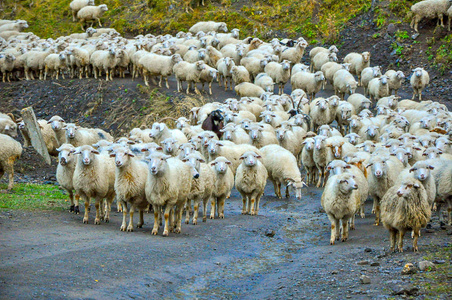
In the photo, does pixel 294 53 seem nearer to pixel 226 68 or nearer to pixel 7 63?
pixel 226 68

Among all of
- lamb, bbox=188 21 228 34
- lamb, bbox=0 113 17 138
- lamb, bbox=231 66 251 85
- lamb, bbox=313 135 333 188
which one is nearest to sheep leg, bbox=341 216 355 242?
lamb, bbox=313 135 333 188

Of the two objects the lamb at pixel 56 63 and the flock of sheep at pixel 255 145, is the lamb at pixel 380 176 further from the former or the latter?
the lamb at pixel 56 63

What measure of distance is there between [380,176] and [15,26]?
34583 millimetres

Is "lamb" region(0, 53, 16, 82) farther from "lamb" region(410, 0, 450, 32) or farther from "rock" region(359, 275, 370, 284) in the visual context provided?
"rock" region(359, 275, 370, 284)

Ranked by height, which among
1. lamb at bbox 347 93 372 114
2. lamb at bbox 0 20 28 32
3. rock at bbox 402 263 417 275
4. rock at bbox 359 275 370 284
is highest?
lamb at bbox 0 20 28 32

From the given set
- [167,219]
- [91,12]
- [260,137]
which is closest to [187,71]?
[260,137]

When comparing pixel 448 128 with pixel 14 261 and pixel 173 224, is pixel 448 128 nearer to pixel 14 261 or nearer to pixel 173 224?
pixel 173 224

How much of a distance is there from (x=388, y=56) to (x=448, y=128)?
13201 millimetres

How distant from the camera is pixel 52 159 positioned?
19.0m

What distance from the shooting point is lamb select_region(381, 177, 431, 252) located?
9.41 m

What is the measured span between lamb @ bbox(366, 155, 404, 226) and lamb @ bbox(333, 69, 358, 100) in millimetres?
12376

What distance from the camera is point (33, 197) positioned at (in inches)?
543

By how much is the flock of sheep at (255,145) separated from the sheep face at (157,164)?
25mm

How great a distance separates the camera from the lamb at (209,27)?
1403 inches
